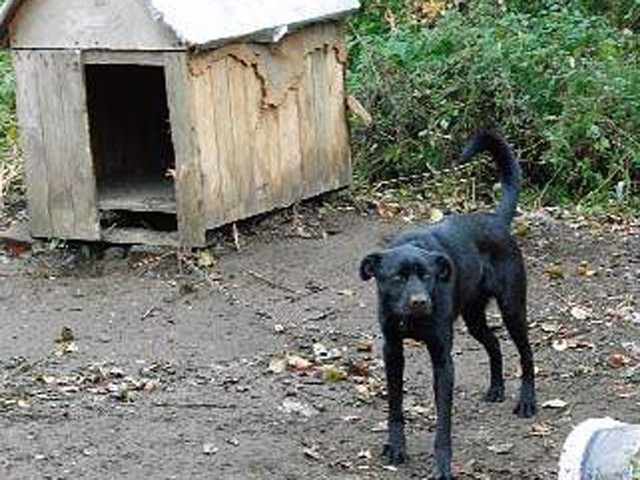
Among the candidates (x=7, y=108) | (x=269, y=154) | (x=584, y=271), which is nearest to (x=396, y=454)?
(x=584, y=271)

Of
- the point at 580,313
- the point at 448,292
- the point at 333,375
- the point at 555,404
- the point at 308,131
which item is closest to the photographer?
the point at 448,292

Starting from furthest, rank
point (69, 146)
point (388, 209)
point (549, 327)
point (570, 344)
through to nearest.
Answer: point (388, 209) < point (69, 146) < point (549, 327) < point (570, 344)

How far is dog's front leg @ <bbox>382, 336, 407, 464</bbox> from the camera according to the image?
6262 millimetres

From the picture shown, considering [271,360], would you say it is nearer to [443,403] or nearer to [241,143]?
[443,403]

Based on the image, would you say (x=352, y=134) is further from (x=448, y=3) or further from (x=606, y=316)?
(x=606, y=316)

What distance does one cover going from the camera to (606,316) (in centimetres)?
845

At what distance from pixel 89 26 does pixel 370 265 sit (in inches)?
158

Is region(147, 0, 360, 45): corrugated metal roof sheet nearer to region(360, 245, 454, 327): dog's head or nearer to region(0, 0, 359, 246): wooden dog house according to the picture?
region(0, 0, 359, 246): wooden dog house

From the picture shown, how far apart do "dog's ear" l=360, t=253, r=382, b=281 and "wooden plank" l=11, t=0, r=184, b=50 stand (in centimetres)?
342

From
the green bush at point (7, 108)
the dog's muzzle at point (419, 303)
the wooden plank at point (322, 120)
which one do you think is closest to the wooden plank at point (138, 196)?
the wooden plank at point (322, 120)

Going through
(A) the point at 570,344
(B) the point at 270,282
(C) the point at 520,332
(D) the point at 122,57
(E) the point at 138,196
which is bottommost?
(A) the point at 570,344

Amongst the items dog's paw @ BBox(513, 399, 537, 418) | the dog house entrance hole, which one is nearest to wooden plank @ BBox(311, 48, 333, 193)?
the dog house entrance hole

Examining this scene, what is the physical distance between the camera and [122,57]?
939 centimetres

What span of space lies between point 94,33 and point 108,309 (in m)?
1.84
